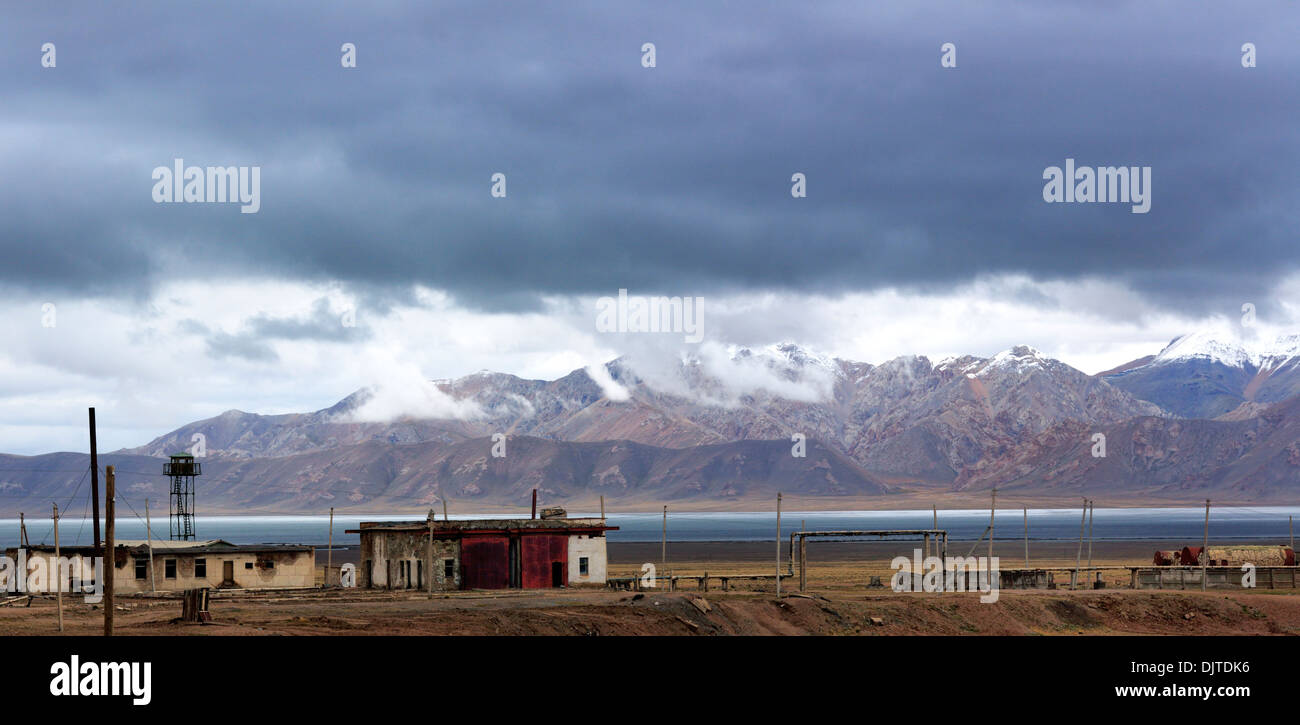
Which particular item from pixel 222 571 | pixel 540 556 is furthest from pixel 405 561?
pixel 222 571

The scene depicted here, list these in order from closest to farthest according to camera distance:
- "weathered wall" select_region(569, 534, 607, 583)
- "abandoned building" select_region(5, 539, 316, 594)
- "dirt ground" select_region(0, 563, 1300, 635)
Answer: "dirt ground" select_region(0, 563, 1300, 635), "abandoned building" select_region(5, 539, 316, 594), "weathered wall" select_region(569, 534, 607, 583)

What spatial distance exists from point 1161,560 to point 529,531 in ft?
150

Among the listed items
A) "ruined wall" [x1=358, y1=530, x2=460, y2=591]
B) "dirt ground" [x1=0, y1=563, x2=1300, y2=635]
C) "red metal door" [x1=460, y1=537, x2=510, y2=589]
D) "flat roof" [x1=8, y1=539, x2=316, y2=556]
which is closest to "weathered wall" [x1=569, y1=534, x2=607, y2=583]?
"red metal door" [x1=460, y1=537, x2=510, y2=589]

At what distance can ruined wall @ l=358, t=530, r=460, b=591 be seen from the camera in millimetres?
78375

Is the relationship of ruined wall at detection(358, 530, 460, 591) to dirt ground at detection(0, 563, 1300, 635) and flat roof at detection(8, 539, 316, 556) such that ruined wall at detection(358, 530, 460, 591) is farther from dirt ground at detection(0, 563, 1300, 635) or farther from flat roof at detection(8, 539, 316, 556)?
flat roof at detection(8, 539, 316, 556)

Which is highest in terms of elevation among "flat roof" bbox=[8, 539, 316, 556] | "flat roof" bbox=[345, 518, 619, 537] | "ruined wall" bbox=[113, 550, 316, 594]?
"flat roof" bbox=[345, 518, 619, 537]

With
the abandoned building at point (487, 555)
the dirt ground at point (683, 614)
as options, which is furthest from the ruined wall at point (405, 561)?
the dirt ground at point (683, 614)

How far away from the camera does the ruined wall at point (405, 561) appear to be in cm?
7838

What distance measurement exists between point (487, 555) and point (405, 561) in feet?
15.8

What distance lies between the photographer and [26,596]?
74312 millimetres

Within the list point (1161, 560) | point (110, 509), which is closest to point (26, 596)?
point (110, 509)

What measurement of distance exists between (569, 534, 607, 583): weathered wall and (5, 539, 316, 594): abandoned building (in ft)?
57.5

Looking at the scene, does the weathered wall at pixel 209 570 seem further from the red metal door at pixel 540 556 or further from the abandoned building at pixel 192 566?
the red metal door at pixel 540 556
